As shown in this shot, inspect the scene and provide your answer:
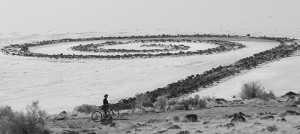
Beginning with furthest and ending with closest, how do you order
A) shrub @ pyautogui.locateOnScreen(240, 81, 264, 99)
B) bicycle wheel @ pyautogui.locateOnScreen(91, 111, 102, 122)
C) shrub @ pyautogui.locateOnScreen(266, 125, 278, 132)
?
shrub @ pyautogui.locateOnScreen(240, 81, 264, 99) → bicycle wheel @ pyautogui.locateOnScreen(91, 111, 102, 122) → shrub @ pyautogui.locateOnScreen(266, 125, 278, 132)

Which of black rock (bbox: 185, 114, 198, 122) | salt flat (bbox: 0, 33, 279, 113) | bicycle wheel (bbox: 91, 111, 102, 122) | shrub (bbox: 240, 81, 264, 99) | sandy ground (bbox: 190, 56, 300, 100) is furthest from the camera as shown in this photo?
salt flat (bbox: 0, 33, 279, 113)

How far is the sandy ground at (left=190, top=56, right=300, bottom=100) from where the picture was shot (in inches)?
990

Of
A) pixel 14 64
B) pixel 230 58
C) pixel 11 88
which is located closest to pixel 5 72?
pixel 14 64

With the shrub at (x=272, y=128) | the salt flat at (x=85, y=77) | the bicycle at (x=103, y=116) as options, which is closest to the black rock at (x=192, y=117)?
the bicycle at (x=103, y=116)

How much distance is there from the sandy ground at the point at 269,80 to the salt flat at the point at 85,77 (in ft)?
13.5

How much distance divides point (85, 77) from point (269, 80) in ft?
41.6

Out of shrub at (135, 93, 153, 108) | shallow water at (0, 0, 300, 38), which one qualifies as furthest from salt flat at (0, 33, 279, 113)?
shallow water at (0, 0, 300, 38)

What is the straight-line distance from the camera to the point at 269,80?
28.1 metres

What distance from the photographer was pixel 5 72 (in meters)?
34.8

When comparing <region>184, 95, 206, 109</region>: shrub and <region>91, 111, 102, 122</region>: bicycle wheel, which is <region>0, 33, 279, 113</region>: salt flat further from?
<region>184, 95, 206, 109</region>: shrub

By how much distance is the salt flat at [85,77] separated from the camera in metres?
25.8

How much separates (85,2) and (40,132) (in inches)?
5248

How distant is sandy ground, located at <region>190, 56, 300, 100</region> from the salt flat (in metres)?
4.12

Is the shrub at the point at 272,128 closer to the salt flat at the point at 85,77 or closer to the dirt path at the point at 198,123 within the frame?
the dirt path at the point at 198,123
